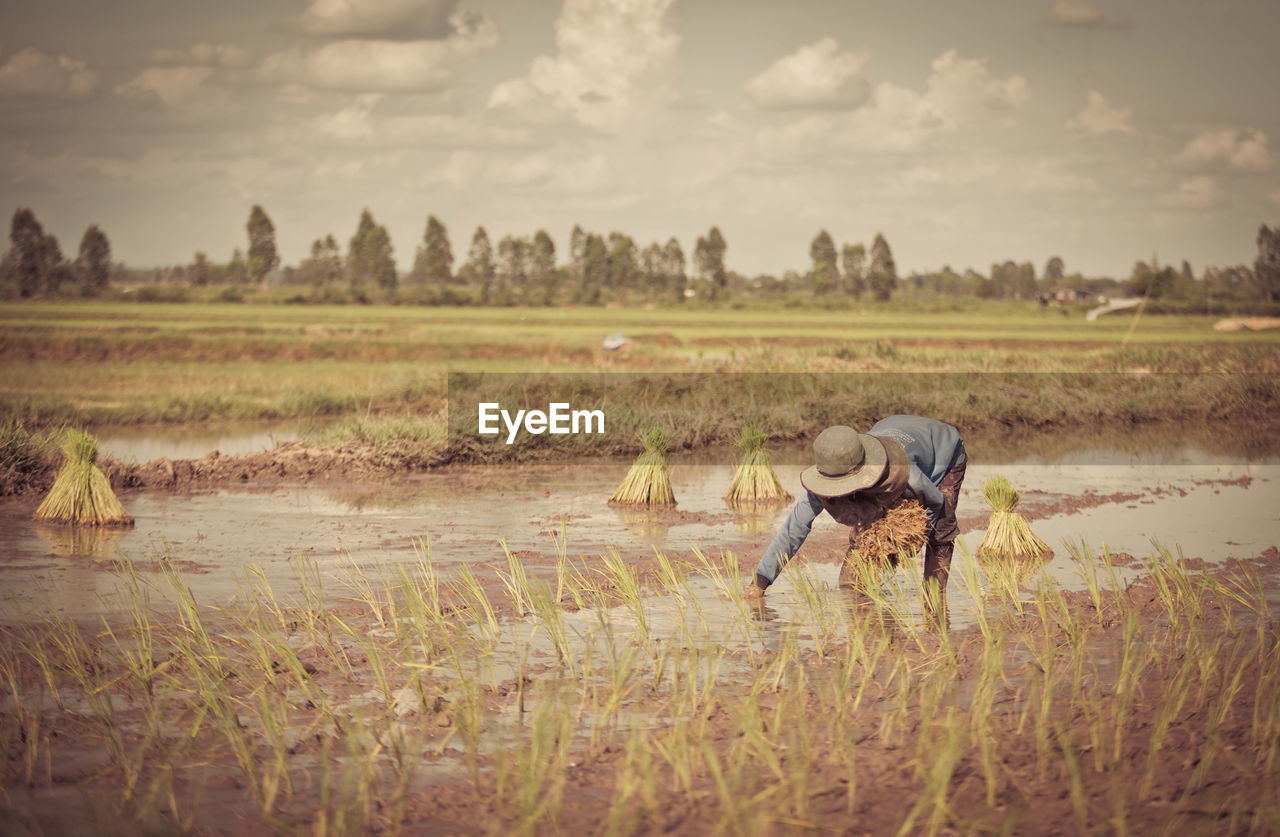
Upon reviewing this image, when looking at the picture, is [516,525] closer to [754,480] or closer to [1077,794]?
[754,480]

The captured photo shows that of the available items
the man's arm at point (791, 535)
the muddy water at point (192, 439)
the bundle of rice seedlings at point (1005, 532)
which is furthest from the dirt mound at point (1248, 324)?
the man's arm at point (791, 535)

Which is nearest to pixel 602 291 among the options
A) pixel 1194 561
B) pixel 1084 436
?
pixel 1084 436

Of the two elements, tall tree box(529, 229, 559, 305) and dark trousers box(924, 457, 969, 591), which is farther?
tall tree box(529, 229, 559, 305)

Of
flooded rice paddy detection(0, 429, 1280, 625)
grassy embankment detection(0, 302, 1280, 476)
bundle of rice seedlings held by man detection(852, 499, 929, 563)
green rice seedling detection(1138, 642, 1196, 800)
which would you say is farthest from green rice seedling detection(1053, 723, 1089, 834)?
grassy embankment detection(0, 302, 1280, 476)

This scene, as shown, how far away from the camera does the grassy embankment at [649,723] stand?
4035mm

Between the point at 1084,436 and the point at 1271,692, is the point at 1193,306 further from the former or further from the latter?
the point at 1271,692

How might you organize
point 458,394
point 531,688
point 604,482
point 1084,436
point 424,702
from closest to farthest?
point 424,702, point 531,688, point 604,482, point 458,394, point 1084,436

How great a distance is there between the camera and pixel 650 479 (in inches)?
445

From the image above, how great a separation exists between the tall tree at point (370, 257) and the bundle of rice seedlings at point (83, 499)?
80.4m

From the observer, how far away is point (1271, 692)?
4996 millimetres

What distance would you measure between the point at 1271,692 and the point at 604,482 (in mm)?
8846

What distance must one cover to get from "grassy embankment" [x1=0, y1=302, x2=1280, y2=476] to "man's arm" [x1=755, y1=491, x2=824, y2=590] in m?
8.78

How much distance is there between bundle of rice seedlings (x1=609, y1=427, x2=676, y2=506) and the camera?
36.9ft

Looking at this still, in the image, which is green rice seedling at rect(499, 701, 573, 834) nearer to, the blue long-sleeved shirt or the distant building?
the blue long-sleeved shirt
